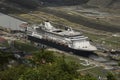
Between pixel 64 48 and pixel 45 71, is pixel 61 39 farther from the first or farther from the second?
pixel 45 71

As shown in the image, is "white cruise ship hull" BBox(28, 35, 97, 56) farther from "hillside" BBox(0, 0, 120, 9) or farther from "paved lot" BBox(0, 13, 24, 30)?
"hillside" BBox(0, 0, 120, 9)

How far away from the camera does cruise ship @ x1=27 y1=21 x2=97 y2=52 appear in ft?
301

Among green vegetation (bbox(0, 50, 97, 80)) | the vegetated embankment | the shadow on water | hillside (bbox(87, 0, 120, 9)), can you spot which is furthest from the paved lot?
green vegetation (bbox(0, 50, 97, 80))

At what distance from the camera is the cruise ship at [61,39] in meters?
91.8

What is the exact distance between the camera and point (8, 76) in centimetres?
4778

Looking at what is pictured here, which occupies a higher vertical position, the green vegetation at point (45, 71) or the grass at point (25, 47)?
the green vegetation at point (45, 71)

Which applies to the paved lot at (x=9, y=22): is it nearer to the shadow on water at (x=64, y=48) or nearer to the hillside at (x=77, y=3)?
the shadow on water at (x=64, y=48)

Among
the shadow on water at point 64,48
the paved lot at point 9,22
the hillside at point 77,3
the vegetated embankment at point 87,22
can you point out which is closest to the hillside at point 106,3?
the hillside at point 77,3

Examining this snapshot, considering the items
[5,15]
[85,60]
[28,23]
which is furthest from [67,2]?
[85,60]

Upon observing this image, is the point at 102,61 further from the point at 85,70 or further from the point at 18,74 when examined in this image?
the point at 18,74

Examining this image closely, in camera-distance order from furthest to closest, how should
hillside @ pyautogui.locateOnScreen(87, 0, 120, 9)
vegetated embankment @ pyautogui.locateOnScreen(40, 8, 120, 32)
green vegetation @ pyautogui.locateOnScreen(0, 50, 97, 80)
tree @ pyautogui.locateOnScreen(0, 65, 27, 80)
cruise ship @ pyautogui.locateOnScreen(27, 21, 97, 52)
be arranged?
hillside @ pyautogui.locateOnScreen(87, 0, 120, 9)
vegetated embankment @ pyautogui.locateOnScreen(40, 8, 120, 32)
cruise ship @ pyautogui.locateOnScreen(27, 21, 97, 52)
tree @ pyautogui.locateOnScreen(0, 65, 27, 80)
green vegetation @ pyautogui.locateOnScreen(0, 50, 97, 80)

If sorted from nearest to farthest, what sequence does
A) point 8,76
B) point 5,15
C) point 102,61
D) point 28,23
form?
point 8,76
point 102,61
point 28,23
point 5,15

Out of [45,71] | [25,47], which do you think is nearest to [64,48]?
[25,47]

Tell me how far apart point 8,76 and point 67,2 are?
344 ft
